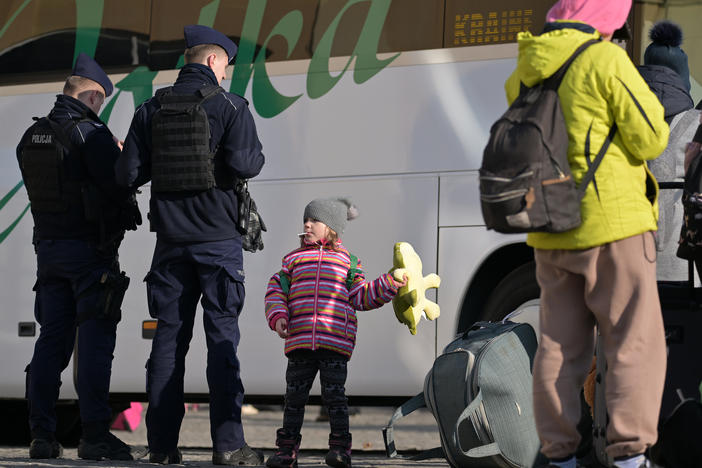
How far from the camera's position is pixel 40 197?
631cm

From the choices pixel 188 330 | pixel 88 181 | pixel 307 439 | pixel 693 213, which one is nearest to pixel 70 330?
pixel 88 181

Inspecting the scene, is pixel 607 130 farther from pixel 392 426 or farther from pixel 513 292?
pixel 513 292

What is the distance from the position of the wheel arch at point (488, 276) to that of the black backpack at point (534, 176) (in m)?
2.74

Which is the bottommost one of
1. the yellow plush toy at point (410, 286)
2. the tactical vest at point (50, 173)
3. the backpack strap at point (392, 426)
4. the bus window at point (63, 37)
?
the backpack strap at point (392, 426)

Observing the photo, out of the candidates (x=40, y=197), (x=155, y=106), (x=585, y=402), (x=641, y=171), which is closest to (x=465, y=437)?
(x=585, y=402)

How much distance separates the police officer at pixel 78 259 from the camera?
20.5ft

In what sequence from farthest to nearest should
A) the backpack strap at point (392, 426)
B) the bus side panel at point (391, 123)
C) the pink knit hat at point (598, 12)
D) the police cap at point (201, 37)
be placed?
the bus side panel at point (391, 123) < the police cap at point (201, 37) < the backpack strap at point (392, 426) < the pink knit hat at point (598, 12)

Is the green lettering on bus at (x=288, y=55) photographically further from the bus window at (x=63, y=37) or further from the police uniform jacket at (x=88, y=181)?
the police uniform jacket at (x=88, y=181)

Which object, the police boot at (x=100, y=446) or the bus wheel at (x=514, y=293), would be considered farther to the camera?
the bus wheel at (x=514, y=293)

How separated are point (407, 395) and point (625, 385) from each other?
3.14 meters

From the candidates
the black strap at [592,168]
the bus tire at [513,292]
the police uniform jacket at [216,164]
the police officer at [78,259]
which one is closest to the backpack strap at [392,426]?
the police uniform jacket at [216,164]

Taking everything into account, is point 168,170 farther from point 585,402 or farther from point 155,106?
point 585,402

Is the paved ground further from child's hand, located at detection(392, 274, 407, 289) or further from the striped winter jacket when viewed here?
child's hand, located at detection(392, 274, 407, 289)

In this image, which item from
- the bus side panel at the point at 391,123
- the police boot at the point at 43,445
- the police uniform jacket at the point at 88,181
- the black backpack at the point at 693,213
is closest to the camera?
the black backpack at the point at 693,213
